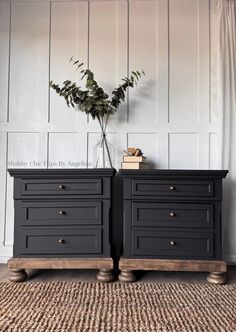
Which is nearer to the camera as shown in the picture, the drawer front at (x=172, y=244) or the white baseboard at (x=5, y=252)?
the drawer front at (x=172, y=244)

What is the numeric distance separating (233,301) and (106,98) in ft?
5.44

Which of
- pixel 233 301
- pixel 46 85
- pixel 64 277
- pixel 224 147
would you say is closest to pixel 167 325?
pixel 233 301

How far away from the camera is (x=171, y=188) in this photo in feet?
6.75

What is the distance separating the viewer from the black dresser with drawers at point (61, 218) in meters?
2.06

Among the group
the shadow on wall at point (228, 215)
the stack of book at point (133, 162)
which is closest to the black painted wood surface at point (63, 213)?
the stack of book at point (133, 162)

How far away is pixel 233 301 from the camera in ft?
5.75

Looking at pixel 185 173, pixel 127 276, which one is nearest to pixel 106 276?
pixel 127 276

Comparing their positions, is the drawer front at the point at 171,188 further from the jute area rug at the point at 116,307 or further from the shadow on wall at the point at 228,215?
the jute area rug at the point at 116,307

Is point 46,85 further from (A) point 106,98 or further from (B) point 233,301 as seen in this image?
(B) point 233,301

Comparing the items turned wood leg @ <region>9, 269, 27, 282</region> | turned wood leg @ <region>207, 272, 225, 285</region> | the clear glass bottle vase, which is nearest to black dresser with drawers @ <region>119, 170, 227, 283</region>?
turned wood leg @ <region>207, 272, 225, 285</region>

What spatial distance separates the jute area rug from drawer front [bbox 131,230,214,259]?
0.67 feet

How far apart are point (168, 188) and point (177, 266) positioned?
0.52 m

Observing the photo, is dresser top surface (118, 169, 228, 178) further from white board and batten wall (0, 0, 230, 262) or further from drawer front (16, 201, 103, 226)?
white board and batten wall (0, 0, 230, 262)

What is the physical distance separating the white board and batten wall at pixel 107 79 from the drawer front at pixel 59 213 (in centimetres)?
59
